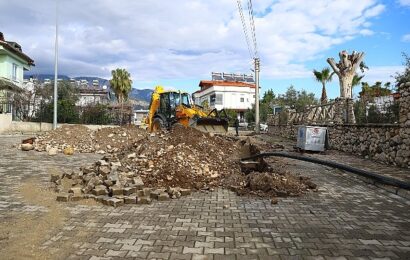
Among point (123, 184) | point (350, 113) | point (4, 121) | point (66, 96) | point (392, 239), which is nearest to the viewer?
point (392, 239)

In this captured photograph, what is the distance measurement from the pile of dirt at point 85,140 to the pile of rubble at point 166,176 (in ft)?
22.6

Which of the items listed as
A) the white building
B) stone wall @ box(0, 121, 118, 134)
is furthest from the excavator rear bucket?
the white building

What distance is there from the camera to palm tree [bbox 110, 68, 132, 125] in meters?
57.1

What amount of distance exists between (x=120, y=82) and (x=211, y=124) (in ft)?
139

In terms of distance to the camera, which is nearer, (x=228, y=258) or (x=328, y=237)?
(x=228, y=258)

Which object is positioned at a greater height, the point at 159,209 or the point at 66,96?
the point at 66,96

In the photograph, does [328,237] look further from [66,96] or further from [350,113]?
[66,96]

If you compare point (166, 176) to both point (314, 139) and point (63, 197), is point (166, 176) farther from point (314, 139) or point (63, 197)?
point (314, 139)

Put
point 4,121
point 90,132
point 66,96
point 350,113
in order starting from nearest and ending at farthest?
point 350,113, point 90,132, point 4,121, point 66,96

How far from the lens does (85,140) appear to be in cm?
1738

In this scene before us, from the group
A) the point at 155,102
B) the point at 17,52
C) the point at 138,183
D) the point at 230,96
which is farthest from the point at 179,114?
the point at 230,96

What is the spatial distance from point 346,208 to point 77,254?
4419mm

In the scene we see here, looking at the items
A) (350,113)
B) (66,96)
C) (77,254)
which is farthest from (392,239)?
(66,96)

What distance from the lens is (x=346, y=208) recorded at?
6418 mm
